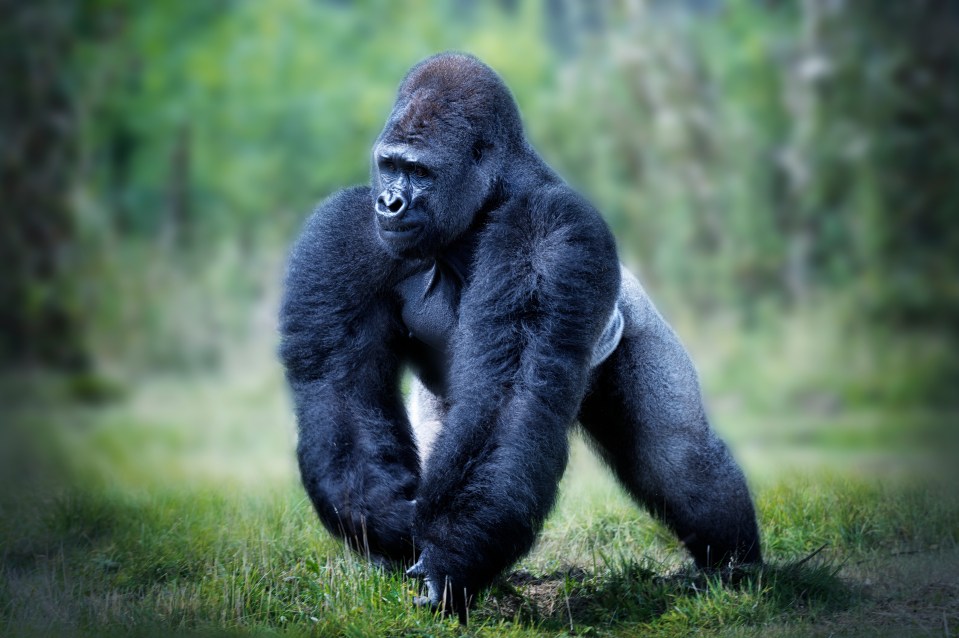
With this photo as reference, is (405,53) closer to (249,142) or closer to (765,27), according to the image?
(249,142)

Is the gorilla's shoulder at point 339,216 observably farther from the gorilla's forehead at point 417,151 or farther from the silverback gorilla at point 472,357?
the gorilla's forehead at point 417,151

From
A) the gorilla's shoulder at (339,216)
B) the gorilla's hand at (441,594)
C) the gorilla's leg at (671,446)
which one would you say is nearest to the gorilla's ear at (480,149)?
the gorilla's shoulder at (339,216)

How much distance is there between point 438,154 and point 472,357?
670 mm

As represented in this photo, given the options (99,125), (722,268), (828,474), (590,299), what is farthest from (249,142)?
(590,299)

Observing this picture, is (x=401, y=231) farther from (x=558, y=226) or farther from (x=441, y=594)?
(x=441, y=594)

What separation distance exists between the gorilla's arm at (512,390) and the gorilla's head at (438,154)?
212mm

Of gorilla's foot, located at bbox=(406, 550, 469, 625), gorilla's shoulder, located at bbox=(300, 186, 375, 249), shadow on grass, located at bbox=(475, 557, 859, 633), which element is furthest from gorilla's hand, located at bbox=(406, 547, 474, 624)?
gorilla's shoulder, located at bbox=(300, 186, 375, 249)

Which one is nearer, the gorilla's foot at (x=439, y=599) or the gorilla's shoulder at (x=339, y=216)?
the gorilla's foot at (x=439, y=599)

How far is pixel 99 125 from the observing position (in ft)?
38.1

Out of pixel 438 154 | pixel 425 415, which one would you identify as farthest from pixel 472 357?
pixel 425 415

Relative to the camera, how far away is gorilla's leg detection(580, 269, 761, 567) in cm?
385

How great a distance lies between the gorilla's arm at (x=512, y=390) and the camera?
10.2ft

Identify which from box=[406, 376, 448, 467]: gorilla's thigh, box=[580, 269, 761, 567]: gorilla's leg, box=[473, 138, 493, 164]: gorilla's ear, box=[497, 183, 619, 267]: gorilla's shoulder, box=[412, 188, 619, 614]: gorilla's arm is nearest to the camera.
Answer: box=[412, 188, 619, 614]: gorilla's arm

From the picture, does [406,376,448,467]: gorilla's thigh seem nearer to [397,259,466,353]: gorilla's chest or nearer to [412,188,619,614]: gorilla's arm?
[397,259,466,353]: gorilla's chest
